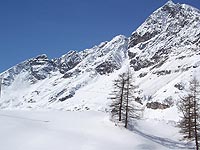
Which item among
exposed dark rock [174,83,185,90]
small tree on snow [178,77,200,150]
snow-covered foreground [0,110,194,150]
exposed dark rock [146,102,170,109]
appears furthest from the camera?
exposed dark rock [174,83,185,90]

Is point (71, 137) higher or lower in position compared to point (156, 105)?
lower

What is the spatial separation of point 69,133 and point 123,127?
27.7 ft

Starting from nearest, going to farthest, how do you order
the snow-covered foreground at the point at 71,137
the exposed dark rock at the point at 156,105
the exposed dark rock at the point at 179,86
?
the snow-covered foreground at the point at 71,137, the exposed dark rock at the point at 156,105, the exposed dark rock at the point at 179,86

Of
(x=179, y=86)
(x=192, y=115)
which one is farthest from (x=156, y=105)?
(x=192, y=115)

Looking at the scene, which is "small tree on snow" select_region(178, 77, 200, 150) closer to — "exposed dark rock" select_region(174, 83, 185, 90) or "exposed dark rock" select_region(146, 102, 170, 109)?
"exposed dark rock" select_region(146, 102, 170, 109)

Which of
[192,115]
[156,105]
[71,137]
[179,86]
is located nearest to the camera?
[71,137]

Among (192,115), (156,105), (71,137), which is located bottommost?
(71,137)

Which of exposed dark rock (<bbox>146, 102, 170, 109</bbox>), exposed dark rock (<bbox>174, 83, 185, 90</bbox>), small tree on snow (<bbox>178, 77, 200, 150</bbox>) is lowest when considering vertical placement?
small tree on snow (<bbox>178, 77, 200, 150</bbox>)

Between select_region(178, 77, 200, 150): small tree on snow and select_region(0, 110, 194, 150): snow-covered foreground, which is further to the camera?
select_region(178, 77, 200, 150): small tree on snow

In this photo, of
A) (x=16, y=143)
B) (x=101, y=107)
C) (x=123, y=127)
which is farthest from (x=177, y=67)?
(x=16, y=143)

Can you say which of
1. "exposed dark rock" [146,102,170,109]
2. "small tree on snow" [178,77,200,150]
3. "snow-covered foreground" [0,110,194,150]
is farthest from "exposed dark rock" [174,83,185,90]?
"snow-covered foreground" [0,110,194,150]

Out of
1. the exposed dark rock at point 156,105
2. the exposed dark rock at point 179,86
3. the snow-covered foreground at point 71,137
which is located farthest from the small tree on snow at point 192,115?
the exposed dark rock at point 179,86

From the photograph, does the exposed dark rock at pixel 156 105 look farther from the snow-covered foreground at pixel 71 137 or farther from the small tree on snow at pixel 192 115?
the snow-covered foreground at pixel 71 137

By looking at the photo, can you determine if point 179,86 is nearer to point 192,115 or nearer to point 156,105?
point 156,105
